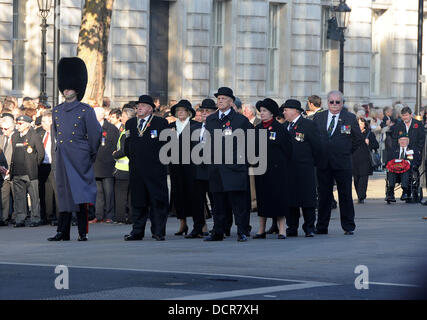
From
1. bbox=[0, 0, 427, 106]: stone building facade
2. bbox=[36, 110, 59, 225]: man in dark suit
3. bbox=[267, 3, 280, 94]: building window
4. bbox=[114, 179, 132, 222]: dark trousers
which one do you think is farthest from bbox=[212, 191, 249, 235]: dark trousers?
bbox=[267, 3, 280, 94]: building window

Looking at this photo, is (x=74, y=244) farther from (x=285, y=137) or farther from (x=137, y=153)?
(x=285, y=137)

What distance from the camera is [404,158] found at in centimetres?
2480

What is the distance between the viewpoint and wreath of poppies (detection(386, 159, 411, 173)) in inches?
963

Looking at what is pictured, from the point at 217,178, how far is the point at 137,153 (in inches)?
43.3

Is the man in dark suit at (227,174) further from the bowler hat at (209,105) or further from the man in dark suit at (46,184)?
the man in dark suit at (46,184)

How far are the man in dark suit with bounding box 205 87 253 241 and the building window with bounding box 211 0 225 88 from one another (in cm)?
1996

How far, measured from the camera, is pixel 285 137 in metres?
16.6

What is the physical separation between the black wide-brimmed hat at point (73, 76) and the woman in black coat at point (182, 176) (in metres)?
1.23

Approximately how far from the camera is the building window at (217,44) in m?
36.1

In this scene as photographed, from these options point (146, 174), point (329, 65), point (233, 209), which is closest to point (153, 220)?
point (146, 174)

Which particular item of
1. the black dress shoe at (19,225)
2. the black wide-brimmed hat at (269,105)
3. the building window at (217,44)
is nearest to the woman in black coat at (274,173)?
the black wide-brimmed hat at (269,105)

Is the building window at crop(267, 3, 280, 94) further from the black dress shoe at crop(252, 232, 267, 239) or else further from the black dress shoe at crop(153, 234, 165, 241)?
the black dress shoe at crop(153, 234, 165, 241)

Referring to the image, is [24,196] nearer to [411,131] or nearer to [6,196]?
[6,196]
